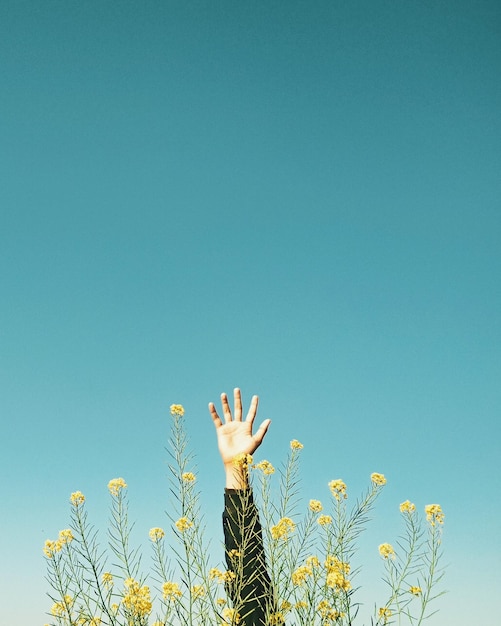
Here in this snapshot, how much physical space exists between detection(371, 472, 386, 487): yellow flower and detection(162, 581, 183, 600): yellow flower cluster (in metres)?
1.01

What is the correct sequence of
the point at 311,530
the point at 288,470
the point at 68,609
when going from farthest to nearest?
1. the point at 288,470
2. the point at 311,530
3. the point at 68,609

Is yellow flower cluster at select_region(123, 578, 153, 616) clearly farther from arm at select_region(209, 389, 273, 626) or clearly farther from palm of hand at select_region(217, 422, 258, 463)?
palm of hand at select_region(217, 422, 258, 463)

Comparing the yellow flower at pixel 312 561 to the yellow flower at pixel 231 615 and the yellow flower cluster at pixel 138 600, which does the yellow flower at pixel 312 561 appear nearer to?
the yellow flower at pixel 231 615

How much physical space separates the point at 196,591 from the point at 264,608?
29 cm

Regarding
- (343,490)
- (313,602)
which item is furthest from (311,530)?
(313,602)

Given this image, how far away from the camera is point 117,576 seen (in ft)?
8.79

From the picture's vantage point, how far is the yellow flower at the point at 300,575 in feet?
7.89

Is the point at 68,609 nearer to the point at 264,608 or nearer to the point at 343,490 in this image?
the point at 264,608

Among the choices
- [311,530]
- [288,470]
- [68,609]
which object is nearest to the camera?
[68,609]

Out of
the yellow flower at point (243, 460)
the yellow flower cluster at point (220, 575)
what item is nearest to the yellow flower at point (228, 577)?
the yellow flower cluster at point (220, 575)

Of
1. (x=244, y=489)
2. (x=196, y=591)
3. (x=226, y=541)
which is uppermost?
(x=244, y=489)

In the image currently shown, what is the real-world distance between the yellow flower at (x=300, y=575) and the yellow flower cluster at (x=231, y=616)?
0.24 metres

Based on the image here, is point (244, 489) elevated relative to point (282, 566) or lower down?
elevated

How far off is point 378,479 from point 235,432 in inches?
27.1
